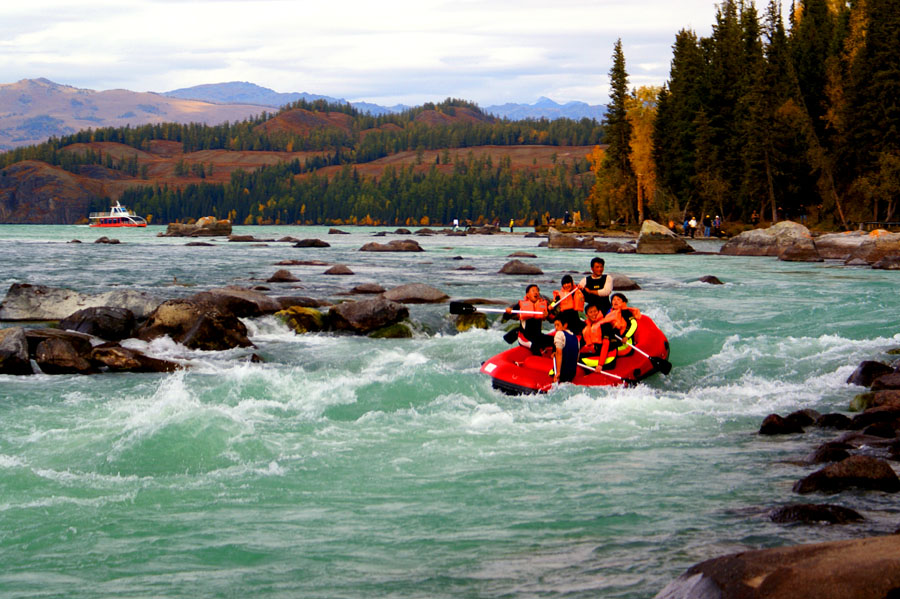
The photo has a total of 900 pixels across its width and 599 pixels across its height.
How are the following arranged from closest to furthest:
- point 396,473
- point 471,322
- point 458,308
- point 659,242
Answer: point 396,473 < point 458,308 < point 471,322 < point 659,242

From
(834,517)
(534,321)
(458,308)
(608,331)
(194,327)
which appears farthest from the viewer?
(194,327)

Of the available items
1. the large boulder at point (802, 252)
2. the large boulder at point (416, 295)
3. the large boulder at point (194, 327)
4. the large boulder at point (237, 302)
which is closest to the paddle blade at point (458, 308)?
the large boulder at point (194, 327)

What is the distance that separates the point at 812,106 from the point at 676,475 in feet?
243

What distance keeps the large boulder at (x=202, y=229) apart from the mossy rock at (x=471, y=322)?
104 metres

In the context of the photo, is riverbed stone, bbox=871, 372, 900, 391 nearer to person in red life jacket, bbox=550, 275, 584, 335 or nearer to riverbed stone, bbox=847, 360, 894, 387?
riverbed stone, bbox=847, 360, 894, 387

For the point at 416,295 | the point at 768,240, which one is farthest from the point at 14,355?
the point at 768,240

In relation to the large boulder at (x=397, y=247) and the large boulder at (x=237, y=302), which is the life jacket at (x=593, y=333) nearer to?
the large boulder at (x=237, y=302)

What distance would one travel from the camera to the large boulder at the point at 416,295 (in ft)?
96.8

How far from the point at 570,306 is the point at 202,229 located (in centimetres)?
11483

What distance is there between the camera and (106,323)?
886 inches

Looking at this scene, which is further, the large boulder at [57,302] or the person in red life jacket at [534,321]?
the large boulder at [57,302]

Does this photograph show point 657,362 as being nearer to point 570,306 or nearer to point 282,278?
point 570,306

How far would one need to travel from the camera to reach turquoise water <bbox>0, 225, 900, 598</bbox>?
8711 mm

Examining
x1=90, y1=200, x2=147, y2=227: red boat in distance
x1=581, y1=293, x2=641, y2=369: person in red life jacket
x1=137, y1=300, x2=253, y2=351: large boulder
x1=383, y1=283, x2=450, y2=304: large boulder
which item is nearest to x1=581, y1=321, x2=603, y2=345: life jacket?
x1=581, y1=293, x2=641, y2=369: person in red life jacket
